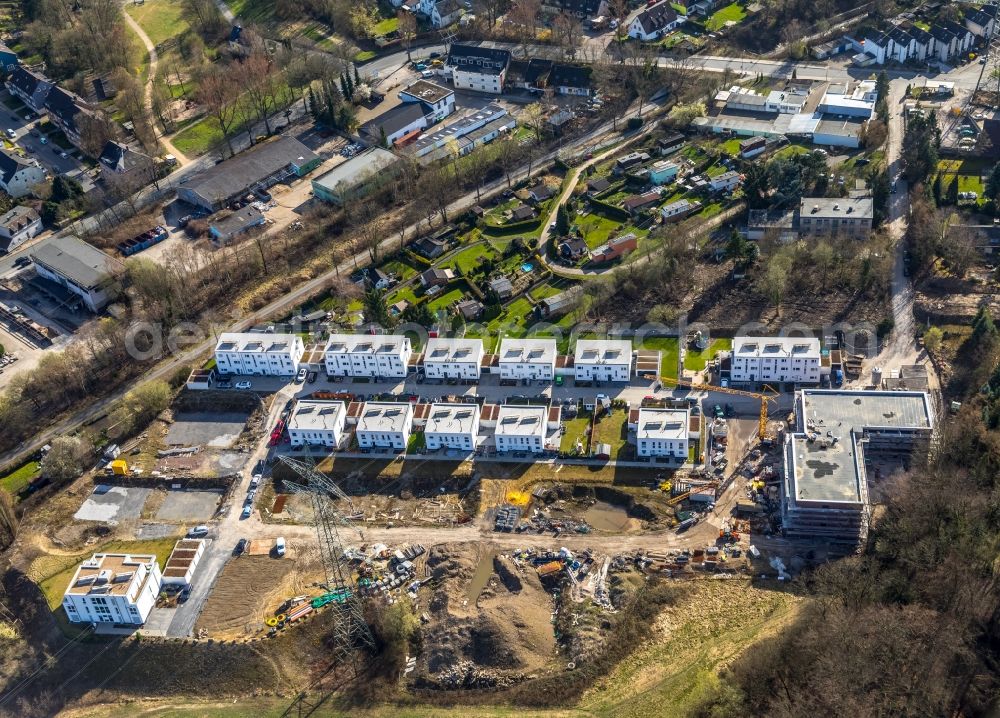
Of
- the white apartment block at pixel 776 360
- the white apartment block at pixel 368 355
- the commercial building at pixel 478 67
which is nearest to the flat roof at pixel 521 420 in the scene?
the white apartment block at pixel 368 355

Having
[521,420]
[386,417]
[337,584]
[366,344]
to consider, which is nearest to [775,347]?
[521,420]

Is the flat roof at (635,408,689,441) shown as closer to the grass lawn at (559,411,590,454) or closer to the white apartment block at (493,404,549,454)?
the grass lawn at (559,411,590,454)

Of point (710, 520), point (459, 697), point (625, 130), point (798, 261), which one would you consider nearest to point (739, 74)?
point (625, 130)

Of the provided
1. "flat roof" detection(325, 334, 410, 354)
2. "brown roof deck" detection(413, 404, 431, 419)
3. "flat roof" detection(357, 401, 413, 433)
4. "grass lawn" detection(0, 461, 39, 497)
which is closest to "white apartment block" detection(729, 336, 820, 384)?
"brown roof deck" detection(413, 404, 431, 419)

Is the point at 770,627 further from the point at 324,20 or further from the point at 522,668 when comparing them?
the point at 324,20

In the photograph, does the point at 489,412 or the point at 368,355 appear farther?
the point at 368,355

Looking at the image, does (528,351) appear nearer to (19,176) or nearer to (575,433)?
(575,433)

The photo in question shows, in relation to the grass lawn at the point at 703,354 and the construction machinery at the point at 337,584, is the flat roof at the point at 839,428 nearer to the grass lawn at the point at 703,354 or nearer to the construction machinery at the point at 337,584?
the grass lawn at the point at 703,354
